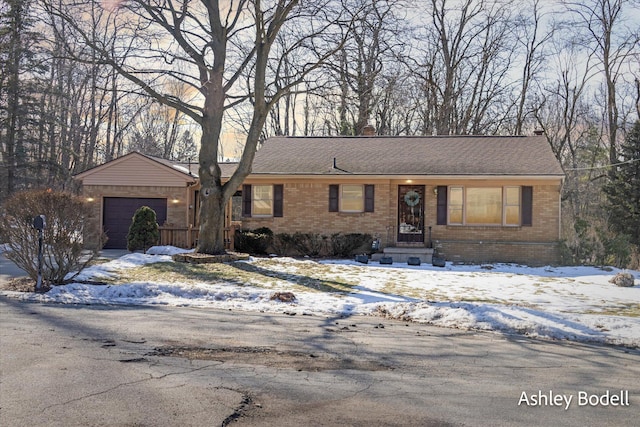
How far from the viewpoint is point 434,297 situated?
11719 millimetres

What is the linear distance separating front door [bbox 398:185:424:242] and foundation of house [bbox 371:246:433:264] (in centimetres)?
156

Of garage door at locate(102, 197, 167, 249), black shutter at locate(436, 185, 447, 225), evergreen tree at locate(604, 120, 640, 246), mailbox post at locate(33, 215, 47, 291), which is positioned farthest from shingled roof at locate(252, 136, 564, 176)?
mailbox post at locate(33, 215, 47, 291)

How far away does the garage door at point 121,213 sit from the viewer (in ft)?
75.0

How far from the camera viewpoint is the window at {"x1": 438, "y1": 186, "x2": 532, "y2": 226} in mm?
20359

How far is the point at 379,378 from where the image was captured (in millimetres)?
5395

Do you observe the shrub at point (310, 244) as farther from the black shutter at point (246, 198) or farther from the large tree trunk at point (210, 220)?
the large tree trunk at point (210, 220)

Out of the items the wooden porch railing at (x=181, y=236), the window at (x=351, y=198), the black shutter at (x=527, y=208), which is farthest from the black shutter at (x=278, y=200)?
the black shutter at (x=527, y=208)

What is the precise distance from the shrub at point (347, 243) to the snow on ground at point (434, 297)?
3585mm

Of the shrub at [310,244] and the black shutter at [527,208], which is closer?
the black shutter at [527,208]

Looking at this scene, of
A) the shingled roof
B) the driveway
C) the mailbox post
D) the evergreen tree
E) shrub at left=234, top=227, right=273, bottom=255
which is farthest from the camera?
the evergreen tree

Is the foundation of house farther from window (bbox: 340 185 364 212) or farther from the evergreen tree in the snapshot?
the evergreen tree

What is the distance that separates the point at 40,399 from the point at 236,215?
34.2 metres

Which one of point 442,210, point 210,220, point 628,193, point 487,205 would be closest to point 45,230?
point 210,220

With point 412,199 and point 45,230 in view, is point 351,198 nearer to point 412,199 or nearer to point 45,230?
point 412,199
